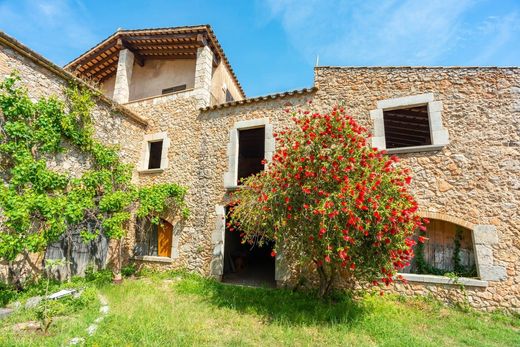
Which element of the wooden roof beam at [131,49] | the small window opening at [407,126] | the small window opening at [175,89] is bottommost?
the small window opening at [407,126]

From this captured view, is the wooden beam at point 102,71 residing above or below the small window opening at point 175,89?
above

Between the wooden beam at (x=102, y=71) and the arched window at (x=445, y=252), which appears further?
the wooden beam at (x=102, y=71)

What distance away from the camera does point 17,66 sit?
19.3 ft

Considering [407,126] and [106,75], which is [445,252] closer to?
[407,126]

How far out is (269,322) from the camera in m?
4.69

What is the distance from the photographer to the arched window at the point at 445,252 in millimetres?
5703

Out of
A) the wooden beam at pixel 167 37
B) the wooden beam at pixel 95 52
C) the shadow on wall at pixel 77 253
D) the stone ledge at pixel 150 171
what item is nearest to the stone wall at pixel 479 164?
the stone ledge at pixel 150 171

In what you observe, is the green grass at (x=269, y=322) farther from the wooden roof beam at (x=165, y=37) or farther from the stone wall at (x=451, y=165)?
the wooden roof beam at (x=165, y=37)

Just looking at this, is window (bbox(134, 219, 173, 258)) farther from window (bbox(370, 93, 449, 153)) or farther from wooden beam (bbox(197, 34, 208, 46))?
window (bbox(370, 93, 449, 153))

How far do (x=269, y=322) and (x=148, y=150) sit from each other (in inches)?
273

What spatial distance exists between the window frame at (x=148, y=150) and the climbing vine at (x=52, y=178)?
1.09 metres

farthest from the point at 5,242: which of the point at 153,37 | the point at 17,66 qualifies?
the point at 153,37

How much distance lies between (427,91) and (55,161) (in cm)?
905

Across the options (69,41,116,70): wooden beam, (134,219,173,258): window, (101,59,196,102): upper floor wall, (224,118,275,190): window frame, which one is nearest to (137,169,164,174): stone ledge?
(134,219,173,258): window
